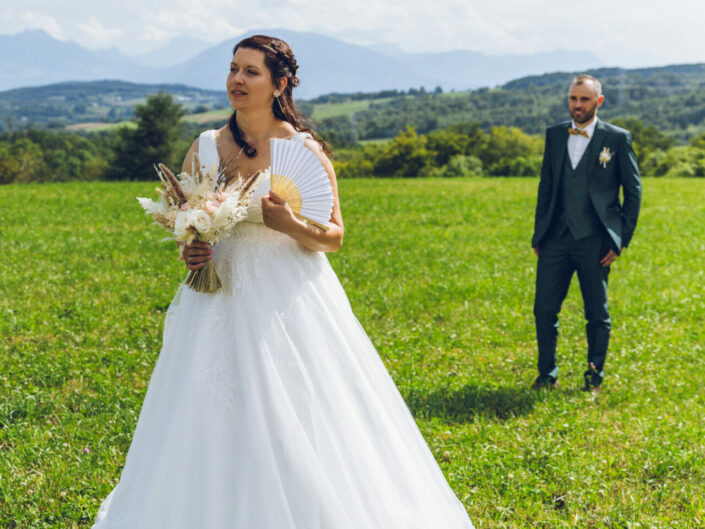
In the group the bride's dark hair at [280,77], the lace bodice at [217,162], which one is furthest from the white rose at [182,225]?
the bride's dark hair at [280,77]

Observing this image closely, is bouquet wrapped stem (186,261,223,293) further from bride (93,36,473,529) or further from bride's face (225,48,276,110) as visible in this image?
bride's face (225,48,276,110)

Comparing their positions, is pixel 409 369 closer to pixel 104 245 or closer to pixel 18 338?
pixel 18 338

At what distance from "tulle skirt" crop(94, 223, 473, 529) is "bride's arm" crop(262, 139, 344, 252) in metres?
0.16

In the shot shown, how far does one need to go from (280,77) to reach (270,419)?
213 cm

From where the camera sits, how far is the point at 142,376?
7.70 meters

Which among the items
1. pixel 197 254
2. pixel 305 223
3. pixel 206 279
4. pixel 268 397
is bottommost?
pixel 268 397

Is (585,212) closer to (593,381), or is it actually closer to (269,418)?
(593,381)

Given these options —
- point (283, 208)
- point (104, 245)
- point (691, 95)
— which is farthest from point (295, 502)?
point (691, 95)

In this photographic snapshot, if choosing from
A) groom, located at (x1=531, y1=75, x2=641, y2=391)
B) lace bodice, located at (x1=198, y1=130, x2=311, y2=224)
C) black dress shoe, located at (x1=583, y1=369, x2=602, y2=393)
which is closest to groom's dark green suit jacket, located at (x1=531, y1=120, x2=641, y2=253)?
groom, located at (x1=531, y1=75, x2=641, y2=391)

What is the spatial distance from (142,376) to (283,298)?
4.38m

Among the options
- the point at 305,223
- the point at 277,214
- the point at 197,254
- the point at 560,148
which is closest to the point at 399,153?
the point at 560,148

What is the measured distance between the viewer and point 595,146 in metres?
7.18

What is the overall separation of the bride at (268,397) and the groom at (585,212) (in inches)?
144

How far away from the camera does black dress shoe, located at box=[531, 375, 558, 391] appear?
7.67 m
